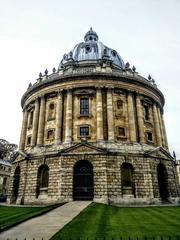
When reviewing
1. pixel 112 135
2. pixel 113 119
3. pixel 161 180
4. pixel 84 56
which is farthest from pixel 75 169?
pixel 84 56

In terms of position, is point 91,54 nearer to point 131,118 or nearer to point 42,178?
point 131,118

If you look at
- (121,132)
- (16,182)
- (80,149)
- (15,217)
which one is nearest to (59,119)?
(80,149)

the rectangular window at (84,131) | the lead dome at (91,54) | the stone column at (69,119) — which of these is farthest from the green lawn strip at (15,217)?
the lead dome at (91,54)

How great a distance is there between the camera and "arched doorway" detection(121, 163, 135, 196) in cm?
2572

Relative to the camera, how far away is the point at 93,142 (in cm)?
2762

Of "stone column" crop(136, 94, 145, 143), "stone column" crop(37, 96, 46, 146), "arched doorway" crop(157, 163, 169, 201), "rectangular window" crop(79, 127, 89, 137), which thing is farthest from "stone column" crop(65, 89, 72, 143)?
"arched doorway" crop(157, 163, 169, 201)

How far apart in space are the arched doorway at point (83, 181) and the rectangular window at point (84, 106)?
687cm

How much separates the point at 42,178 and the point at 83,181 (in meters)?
5.58

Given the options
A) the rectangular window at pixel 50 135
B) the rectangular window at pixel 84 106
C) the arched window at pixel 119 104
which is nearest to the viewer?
the rectangular window at pixel 84 106

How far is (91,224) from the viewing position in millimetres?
11023

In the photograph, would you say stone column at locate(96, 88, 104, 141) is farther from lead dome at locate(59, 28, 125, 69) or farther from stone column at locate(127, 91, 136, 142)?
lead dome at locate(59, 28, 125, 69)

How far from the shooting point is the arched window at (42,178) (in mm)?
27438

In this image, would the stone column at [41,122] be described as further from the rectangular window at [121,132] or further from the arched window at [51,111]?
the rectangular window at [121,132]

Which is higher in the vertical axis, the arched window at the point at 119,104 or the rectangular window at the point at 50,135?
the arched window at the point at 119,104
